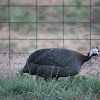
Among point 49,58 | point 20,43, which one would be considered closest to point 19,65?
point 49,58

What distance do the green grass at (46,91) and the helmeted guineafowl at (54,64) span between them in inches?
14.9

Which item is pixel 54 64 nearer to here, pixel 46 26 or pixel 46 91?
pixel 46 91

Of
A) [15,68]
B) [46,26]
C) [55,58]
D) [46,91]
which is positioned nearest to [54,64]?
[55,58]

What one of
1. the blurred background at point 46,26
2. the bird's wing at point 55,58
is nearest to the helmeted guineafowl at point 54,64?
the bird's wing at point 55,58

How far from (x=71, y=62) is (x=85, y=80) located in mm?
420

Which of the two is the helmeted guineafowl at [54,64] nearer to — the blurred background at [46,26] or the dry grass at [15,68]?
the dry grass at [15,68]

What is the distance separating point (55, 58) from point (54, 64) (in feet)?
0.37

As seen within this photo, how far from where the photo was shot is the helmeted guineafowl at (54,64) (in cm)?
434

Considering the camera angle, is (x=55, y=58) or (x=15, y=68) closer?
(x=55, y=58)

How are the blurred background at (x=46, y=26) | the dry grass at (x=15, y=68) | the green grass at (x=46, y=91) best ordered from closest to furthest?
the green grass at (x=46, y=91) → the dry grass at (x=15, y=68) → the blurred background at (x=46, y=26)

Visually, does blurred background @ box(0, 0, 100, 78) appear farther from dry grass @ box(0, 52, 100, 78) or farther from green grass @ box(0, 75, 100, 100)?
green grass @ box(0, 75, 100, 100)

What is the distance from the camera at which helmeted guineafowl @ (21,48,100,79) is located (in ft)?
14.2

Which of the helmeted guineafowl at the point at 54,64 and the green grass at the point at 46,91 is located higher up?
the helmeted guineafowl at the point at 54,64

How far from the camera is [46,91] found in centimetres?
359
